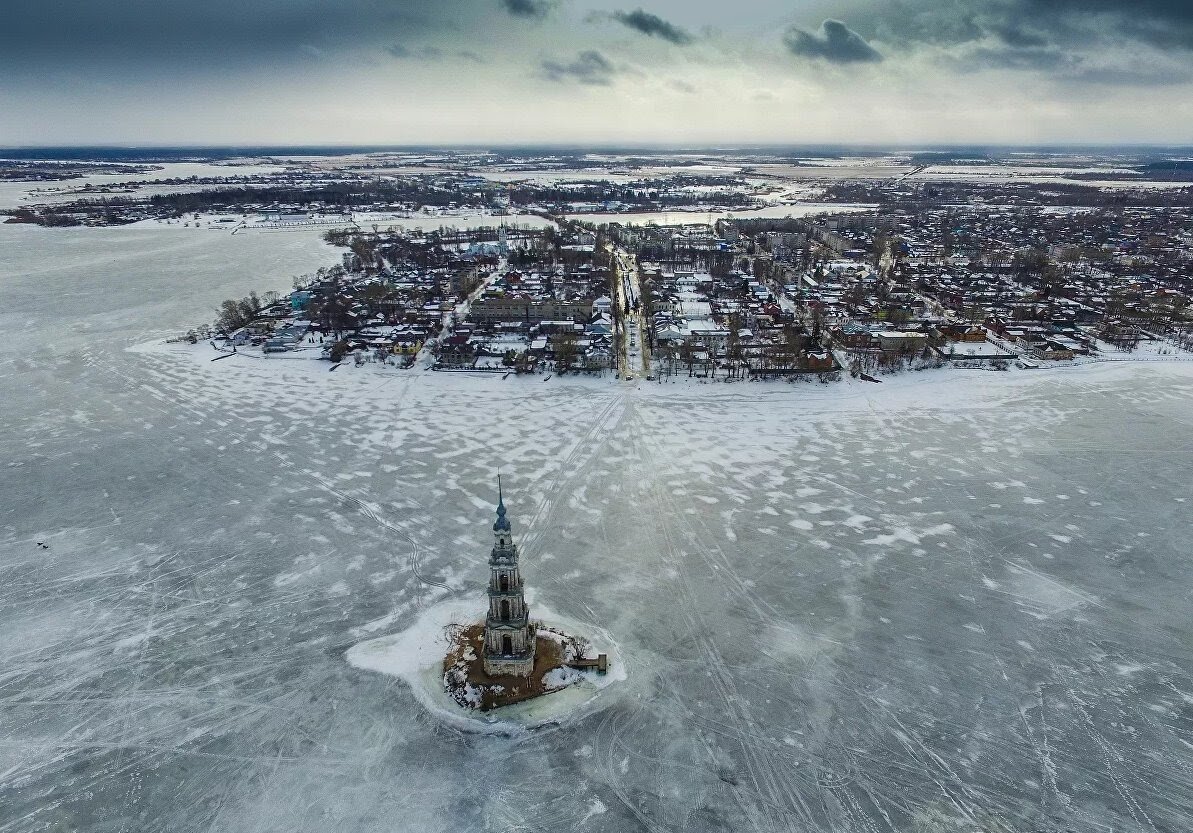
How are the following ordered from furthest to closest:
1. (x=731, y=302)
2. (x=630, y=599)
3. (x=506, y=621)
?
(x=731, y=302) < (x=630, y=599) < (x=506, y=621)

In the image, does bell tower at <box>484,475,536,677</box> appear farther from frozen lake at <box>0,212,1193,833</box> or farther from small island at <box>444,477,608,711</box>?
frozen lake at <box>0,212,1193,833</box>

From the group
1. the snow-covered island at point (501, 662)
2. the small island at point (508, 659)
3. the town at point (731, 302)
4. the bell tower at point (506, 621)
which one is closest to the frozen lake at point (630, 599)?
the snow-covered island at point (501, 662)

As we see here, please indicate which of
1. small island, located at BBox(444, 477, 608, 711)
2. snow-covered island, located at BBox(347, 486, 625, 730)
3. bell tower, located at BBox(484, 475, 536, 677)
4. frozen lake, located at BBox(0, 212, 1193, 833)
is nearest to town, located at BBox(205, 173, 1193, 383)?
frozen lake, located at BBox(0, 212, 1193, 833)

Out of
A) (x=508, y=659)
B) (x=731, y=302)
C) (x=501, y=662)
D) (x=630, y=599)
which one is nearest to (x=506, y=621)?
(x=508, y=659)

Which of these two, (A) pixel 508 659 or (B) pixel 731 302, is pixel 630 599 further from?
(B) pixel 731 302

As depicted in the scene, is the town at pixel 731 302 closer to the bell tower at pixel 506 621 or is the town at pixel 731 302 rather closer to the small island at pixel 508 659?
the small island at pixel 508 659
